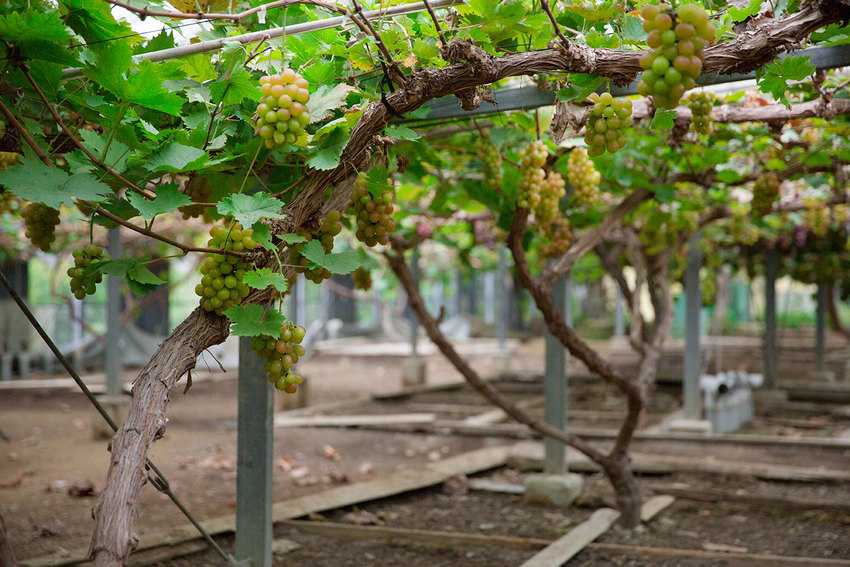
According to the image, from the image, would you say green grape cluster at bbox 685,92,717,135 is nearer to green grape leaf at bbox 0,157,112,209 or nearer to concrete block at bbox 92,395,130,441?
green grape leaf at bbox 0,157,112,209

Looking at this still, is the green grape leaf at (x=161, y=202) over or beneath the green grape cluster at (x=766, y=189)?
beneath

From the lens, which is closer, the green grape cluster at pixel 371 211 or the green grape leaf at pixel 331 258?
the green grape leaf at pixel 331 258

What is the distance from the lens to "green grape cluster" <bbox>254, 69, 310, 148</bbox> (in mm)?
1704

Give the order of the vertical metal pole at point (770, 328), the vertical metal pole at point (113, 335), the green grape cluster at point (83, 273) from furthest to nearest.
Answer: the vertical metal pole at point (770, 328)
the vertical metal pole at point (113, 335)
the green grape cluster at point (83, 273)

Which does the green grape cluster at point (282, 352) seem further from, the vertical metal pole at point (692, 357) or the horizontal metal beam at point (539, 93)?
the vertical metal pole at point (692, 357)

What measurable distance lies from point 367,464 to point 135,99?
5414mm

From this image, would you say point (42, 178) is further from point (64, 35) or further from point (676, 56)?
point (676, 56)

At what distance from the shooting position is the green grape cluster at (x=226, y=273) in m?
1.89

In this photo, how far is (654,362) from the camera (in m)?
5.47

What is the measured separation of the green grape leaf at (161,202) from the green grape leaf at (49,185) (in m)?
0.10

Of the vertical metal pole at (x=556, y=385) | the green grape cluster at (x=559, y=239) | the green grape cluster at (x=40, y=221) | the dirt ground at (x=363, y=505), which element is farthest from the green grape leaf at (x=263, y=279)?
the vertical metal pole at (x=556, y=385)

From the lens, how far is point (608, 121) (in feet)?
6.27

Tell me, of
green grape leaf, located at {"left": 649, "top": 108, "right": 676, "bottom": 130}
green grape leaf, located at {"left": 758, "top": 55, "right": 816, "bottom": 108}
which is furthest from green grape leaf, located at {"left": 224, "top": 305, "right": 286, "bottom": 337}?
green grape leaf, located at {"left": 758, "top": 55, "right": 816, "bottom": 108}

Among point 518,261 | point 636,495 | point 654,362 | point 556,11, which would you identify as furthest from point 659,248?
point 556,11
